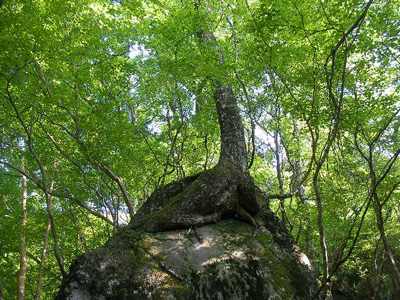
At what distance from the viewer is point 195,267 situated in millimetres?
3922

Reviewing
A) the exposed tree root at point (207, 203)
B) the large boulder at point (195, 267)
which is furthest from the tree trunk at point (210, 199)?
the large boulder at point (195, 267)

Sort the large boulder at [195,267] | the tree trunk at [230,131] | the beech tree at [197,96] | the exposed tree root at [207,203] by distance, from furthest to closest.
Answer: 1. the tree trunk at [230,131]
2. the beech tree at [197,96]
3. the exposed tree root at [207,203]
4. the large boulder at [195,267]

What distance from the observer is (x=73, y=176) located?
9086 mm

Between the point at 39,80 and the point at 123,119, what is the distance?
246 cm

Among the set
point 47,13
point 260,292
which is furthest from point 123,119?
point 260,292

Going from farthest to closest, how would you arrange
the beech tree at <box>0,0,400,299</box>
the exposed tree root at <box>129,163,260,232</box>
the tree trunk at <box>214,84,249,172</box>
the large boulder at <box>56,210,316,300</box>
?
the tree trunk at <box>214,84,249,172</box> < the beech tree at <box>0,0,400,299</box> < the exposed tree root at <box>129,163,260,232</box> < the large boulder at <box>56,210,316,300</box>

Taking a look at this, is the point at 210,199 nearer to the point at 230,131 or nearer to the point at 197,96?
the point at 230,131

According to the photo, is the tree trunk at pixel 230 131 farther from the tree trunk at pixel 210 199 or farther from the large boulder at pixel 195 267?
the large boulder at pixel 195 267

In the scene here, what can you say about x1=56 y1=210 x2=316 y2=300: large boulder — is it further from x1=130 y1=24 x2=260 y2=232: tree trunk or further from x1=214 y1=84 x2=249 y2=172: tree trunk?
x1=214 y1=84 x2=249 y2=172: tree trunk

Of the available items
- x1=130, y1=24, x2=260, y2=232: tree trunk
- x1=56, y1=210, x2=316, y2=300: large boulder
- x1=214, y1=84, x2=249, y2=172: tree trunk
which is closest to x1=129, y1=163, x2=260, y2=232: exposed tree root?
x1=130, y1=24, x2=260, y2=232: tree trunk

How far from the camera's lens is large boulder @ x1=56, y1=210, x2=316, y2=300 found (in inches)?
131

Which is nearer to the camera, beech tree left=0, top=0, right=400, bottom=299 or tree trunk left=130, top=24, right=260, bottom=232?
tree trunk left=130, top=24, right=260, bottom=232

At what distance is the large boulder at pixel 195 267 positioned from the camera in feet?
10.9

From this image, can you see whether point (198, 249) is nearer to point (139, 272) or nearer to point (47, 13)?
point (139, 272)
